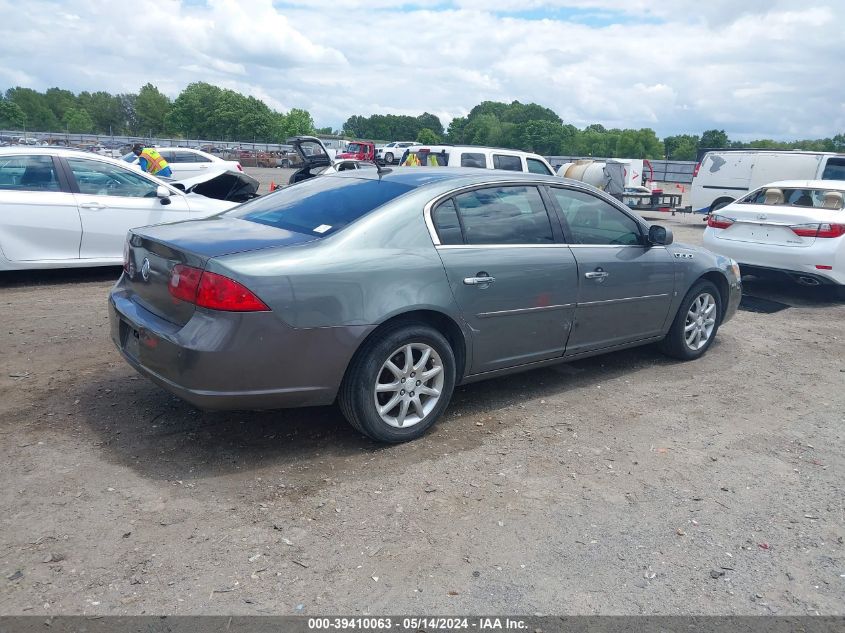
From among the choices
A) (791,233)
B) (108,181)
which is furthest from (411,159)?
(791,233)

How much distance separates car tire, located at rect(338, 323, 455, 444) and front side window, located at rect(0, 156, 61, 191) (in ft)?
18.4

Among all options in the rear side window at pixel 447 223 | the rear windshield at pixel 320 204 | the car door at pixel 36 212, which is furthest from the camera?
the car door at pixel 36 212

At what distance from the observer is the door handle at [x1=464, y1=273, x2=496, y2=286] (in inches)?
171

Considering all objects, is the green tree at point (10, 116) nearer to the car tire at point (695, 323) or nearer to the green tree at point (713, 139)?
the green tree at point (713, 139)

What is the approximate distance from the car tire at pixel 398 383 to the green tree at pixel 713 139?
3410 inches

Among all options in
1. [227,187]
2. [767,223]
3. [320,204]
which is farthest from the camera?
[227,187]

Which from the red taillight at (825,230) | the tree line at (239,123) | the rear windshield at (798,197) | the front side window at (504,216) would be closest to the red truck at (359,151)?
the rear windshield at (798,197)

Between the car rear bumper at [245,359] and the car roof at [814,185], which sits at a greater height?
the car roof at [814,185]

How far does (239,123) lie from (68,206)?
111452 millimetres

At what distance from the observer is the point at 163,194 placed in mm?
8672

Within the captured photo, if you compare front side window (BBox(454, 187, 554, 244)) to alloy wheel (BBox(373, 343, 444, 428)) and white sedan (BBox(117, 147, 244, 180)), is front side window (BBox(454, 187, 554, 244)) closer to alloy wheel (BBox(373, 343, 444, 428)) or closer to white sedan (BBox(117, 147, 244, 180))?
alloy wheel (BBox(373, 343, 444, 428))

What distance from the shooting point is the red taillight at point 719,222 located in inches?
369

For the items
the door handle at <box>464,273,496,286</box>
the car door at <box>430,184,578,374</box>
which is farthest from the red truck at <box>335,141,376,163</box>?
the door handle at <box>464,273,496,286</box>

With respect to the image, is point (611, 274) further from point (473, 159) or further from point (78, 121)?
point (78, 121)
